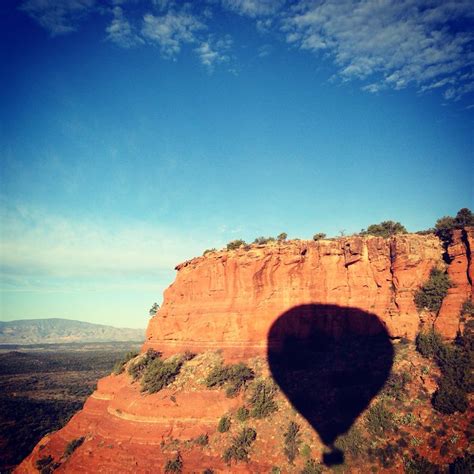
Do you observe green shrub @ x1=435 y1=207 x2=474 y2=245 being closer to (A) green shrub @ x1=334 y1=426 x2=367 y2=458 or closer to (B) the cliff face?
(B) the cliff face

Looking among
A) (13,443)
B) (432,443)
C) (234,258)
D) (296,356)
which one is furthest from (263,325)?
(13,443)

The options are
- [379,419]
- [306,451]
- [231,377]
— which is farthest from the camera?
[231,377]

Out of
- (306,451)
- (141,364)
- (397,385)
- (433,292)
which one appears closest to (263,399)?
(306,451)

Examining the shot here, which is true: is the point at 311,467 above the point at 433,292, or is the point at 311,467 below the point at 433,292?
below

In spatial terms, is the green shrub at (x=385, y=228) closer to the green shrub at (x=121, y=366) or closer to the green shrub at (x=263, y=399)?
the green shrub at (x=263, y=399)

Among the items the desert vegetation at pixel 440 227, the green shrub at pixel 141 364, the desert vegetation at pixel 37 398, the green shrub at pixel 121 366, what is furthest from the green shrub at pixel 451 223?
the desert vegetation at pixel 37 398

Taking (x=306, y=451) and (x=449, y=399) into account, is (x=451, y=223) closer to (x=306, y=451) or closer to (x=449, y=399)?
(x=449, y=399)

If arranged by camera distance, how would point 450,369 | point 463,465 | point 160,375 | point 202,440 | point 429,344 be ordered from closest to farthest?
point 463,465 < point 450,369 < point 202,440 < point 429,344 < point 160,375
